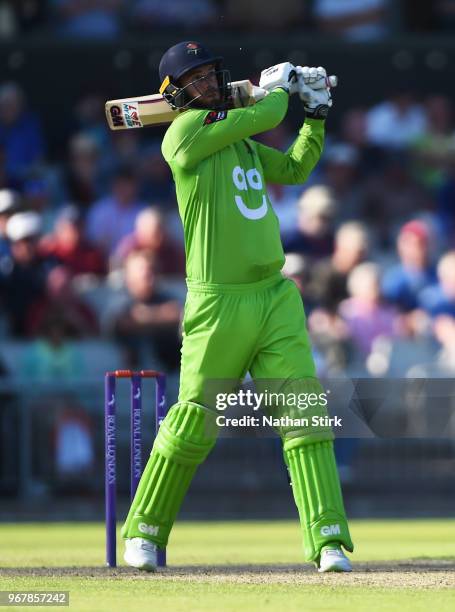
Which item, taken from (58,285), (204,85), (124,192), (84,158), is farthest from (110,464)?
(84,158)

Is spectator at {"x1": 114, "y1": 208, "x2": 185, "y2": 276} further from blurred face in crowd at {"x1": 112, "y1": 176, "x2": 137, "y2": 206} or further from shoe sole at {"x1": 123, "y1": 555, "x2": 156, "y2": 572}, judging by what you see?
shoe sole at {"x1": 123, "y1": 555, "x2": 156, "y2": 572}

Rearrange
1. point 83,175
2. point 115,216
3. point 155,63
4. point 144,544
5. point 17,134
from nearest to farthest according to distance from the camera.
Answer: point 144,544
point 115,216
point 83,175
point 17,134
point 155,63

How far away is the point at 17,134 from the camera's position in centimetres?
1530

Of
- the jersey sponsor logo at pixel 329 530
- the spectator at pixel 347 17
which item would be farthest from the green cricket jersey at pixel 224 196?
the spectator at pixel 347 17

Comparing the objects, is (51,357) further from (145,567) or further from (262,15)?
(145,567)

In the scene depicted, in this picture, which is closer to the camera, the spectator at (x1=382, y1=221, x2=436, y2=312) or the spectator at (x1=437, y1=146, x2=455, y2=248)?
the spectator at (x1=382, y1=221, x2=436, y2=312)

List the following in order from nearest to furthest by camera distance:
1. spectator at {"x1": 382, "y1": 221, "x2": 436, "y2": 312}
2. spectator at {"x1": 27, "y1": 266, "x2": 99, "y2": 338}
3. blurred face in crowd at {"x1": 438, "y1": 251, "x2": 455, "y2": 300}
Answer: spectator at {"x1": 27, "y1": 266, "x2": 99, "y2": 338}, blurred face in crowd at {"x1": 438, "y1": 251, "x2": 455, "y2": 300}, spectator at {"x1": 382, "y1": 221, "x2": 436, "y2": 312}

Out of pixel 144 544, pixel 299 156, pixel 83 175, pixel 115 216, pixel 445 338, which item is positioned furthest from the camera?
pixel 83 175

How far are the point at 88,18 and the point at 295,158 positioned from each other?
997 centimetres

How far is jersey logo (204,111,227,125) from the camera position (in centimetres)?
668

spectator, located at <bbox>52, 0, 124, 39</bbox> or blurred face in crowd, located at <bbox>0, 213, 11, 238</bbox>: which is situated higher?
spectator, located at <bbox>52, 0, 124, 39</bbox>

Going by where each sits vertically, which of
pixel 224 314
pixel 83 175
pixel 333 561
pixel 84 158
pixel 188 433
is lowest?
pixel 333 561

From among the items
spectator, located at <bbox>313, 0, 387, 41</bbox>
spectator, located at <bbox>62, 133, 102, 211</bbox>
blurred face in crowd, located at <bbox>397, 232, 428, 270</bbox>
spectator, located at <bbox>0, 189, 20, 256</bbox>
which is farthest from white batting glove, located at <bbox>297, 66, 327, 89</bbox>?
spectator, located at <bbox>313, 0, 387, 41</bbox>

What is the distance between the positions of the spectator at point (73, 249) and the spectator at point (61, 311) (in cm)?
49
